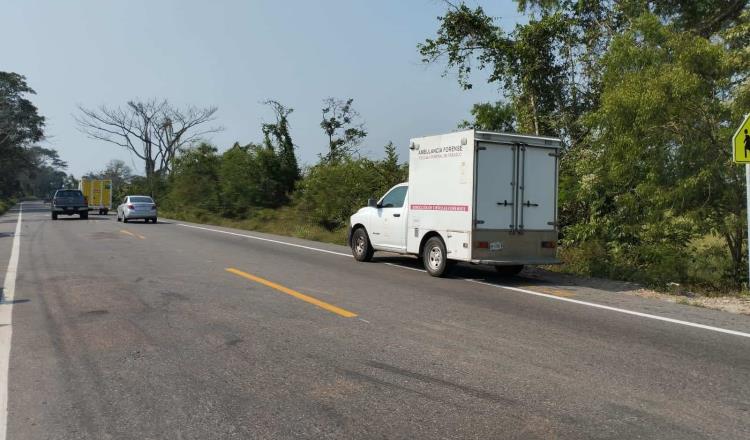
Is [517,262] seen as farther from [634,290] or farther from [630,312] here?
[630,312]

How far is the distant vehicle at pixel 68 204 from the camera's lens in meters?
34.8

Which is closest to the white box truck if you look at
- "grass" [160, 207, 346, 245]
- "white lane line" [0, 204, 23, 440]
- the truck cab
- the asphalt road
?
the truck cab

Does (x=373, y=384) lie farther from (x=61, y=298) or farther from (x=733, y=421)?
(x=61, y=298)

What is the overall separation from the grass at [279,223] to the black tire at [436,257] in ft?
30.8

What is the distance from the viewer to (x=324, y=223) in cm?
2638

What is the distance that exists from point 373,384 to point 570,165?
43.8 feet

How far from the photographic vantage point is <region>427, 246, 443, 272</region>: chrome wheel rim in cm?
1139

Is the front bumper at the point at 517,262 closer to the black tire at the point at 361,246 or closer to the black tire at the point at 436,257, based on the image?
the black tire at the point at 436,257

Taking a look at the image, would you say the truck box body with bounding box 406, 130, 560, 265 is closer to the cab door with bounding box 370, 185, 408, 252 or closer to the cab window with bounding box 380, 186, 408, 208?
Answer: the cab door with bounding box 370, 185, 408, 252

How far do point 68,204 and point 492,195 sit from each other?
3104 centimetres

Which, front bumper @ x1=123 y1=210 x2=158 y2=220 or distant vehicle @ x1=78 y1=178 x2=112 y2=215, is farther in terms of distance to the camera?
distant vehicle @ x1=78 y1=178 x2=112 y2=215

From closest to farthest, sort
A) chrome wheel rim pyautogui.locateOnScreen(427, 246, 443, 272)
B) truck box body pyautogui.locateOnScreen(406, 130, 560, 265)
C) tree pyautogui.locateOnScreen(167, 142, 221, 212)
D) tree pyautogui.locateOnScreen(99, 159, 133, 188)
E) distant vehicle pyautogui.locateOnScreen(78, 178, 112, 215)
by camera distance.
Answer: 1. truck box body pyautogui.locateOnScreen(406, 130, 560, 265)
2. chrome wheel rim pyautogui.locateOnScreen(427, 246, 443, 272)
3. tree pyautogui.locateOnScreen(167, 142, 221, 212)
4. distant vehicle pyautogui.locateOnScreen(78, 178, 112, 215)
5. tree pyautogui.locateOnScreen(99, 159, 133, 188)

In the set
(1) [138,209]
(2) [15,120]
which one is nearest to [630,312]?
(1) [138,209]

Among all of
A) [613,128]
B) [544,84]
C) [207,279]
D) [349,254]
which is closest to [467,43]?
[544,84]
